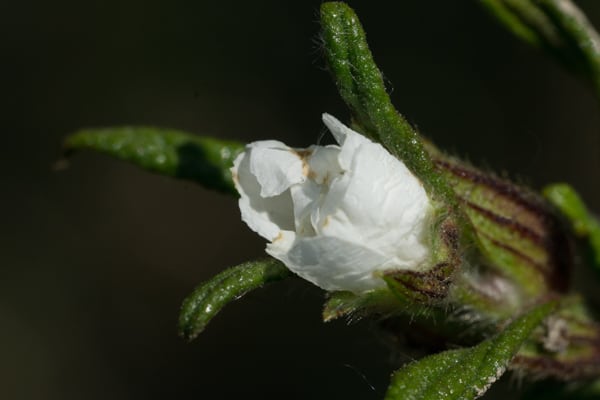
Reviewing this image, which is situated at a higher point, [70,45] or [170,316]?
[70,45]

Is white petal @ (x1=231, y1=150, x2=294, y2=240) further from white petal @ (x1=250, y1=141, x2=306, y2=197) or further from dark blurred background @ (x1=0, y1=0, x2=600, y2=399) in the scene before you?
dark blurred background @ (x1=0, y1=0, x2=600, y2=399)

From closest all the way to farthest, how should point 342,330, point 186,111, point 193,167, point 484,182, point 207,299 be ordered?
point 207,299 < point 484,182 < point 193,167 < point 342,330 < point 186,111

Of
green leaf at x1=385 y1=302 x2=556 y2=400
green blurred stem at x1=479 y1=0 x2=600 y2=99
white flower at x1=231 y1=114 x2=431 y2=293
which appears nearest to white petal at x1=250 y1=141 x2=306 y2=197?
white flower at x1=231 y1=114 x2=431 y2=293

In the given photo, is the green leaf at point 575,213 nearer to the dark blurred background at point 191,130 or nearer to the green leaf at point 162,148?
the green leaf at point 162,148

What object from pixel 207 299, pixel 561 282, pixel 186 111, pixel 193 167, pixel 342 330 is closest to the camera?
pixel 207 299

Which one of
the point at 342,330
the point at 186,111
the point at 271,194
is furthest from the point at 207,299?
the point at 186,111

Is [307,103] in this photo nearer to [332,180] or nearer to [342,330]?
[342,330]
